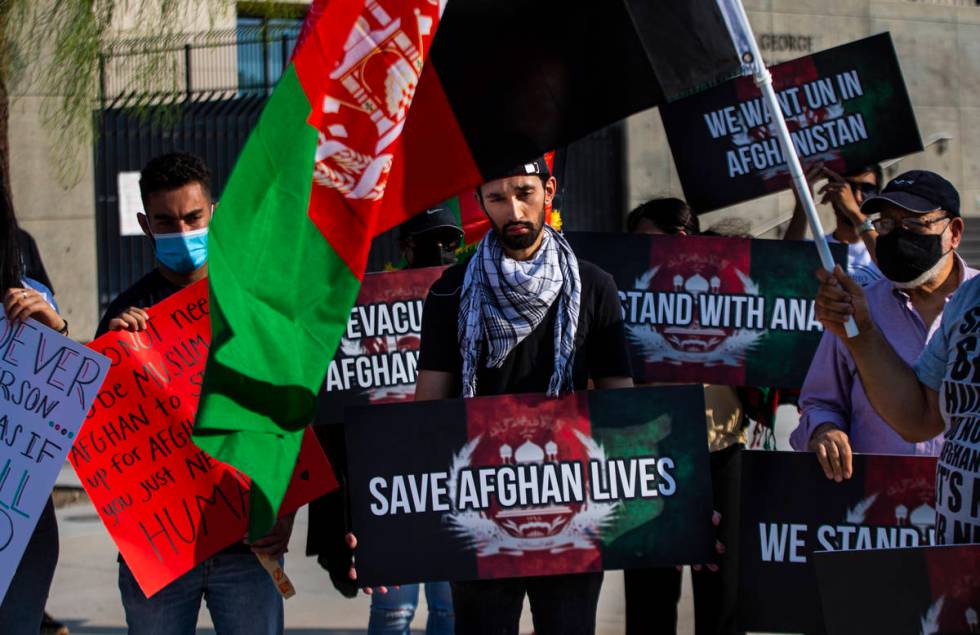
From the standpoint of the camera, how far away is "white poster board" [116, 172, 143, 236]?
49.5 ft

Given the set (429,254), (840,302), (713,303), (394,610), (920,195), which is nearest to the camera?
(840,302)

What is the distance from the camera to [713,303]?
5258 millimetres

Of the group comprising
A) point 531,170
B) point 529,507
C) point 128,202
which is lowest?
point 529,507

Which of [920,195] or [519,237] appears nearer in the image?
[920,195]

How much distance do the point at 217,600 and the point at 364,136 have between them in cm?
148

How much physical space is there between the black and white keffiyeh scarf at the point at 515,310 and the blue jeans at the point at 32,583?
1.30m

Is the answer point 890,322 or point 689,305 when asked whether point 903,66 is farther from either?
point 890,322

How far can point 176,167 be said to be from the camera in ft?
12.9

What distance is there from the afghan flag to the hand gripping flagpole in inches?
1.8

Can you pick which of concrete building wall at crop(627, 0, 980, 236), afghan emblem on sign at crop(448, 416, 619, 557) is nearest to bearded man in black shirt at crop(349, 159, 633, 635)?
afghan emblem on sign at crop(448, 416, 619, 557)

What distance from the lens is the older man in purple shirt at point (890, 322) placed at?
3740 mm

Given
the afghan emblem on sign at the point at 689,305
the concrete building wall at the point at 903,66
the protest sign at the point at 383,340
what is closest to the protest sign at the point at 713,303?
the afghan emblem on sign at the point at 689,305

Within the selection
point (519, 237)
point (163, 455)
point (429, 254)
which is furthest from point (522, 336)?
point (429, 254)

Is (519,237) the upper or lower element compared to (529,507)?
upper
